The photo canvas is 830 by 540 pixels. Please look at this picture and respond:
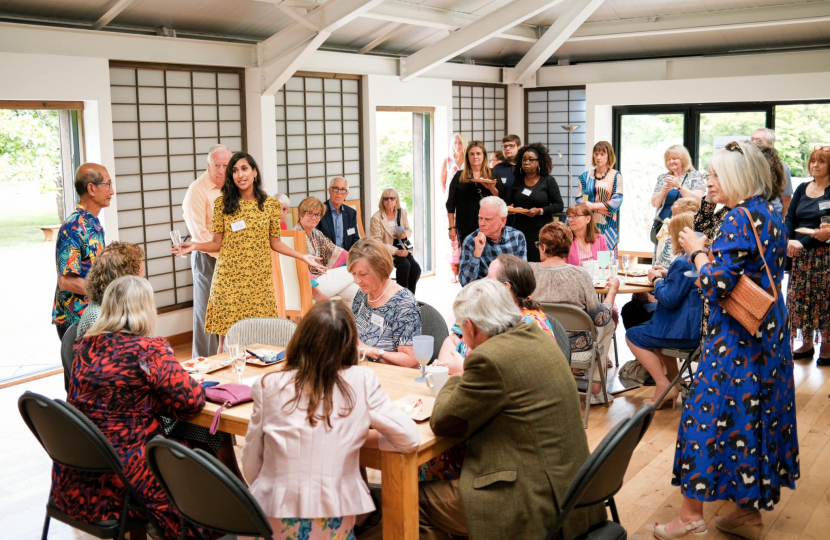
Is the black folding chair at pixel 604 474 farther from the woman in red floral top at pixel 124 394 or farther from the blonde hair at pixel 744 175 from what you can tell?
the woman in red floral top at pixel 124 394

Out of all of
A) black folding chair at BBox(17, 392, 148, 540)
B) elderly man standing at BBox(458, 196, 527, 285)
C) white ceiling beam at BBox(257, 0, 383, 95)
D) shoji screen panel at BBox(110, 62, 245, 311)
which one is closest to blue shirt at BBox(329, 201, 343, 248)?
shoji screen panel at BBox(110, 62, 245, 311)

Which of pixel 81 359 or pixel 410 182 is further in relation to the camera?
pixel 410 182

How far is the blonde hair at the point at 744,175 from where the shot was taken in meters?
3.07

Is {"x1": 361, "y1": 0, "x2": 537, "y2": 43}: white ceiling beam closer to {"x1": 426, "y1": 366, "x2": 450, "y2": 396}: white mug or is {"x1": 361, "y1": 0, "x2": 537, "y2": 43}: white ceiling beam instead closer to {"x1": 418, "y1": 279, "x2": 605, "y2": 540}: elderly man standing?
{"x1": 426, "y1": 366, "x2": 450, "y2": 396}: white mug

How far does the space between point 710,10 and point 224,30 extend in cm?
502

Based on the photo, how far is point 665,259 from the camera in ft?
18.3

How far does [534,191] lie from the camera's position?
22.5ft

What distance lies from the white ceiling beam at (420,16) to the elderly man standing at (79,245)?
3.24 m

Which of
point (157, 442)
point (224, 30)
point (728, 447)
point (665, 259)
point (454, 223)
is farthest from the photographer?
point (454, 223)

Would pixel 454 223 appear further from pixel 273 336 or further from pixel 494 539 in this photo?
pixel 494 539

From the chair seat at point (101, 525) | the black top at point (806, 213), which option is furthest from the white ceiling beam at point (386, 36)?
the chair seat at point (101, 525)

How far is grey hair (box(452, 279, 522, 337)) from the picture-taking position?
2.62 metres

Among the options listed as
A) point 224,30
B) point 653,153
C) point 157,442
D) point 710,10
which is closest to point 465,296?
point 157,442

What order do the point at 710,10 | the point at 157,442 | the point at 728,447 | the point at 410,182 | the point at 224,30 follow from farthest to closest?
1. the point at 410,182
2. the point at 710,10
3. the point at 224,30
4. the point at 728,447
5. the point at 157,442
